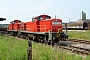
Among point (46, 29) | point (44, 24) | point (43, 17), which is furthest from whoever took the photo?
point (43, 17)

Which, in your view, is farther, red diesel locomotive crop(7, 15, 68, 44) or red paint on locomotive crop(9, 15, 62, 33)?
red paint on locomotive crop(9, 15, 62, 33)

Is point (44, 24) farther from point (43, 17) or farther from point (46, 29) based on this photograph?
point (43, 17)

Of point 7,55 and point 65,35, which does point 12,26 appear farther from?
point 7,55

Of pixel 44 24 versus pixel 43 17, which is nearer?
pixel 44 24

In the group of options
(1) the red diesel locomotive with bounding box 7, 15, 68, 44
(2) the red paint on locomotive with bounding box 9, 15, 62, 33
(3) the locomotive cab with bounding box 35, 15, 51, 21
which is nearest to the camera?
(1) the red diesel locomotive with bounding box 7, 15, 68, 44

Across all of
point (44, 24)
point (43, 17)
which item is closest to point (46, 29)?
point (44, 24)

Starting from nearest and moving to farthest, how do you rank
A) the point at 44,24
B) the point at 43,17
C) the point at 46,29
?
the point at 46,29 < the point at 44,24 < the point at 43,17

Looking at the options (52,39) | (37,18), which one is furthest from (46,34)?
(37,18)

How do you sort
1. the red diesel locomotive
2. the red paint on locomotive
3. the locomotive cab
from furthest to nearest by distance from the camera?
the locomotive cab
the red paint on locomotive
the red diesel locomotive

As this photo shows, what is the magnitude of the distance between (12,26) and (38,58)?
24.9 meters

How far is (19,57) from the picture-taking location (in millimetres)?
7512

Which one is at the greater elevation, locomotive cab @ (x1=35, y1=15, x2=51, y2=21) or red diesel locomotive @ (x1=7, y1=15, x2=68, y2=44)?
locomotive cab @ (x1=35, y1=15, x2=51, y2=21)

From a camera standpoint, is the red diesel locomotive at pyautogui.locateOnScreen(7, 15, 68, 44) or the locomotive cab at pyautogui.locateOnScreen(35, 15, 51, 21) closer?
the red diesel locomotive at pyautogui.locateOnScreen(7, 15, 68, 44)

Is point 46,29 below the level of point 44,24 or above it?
below
